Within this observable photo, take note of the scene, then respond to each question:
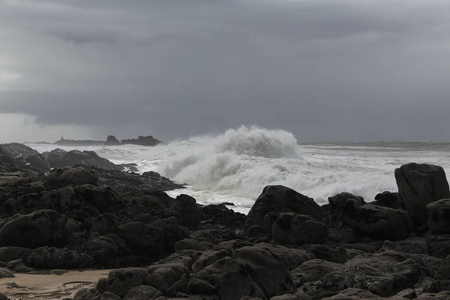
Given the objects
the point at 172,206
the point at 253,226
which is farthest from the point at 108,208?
the point at 253,226

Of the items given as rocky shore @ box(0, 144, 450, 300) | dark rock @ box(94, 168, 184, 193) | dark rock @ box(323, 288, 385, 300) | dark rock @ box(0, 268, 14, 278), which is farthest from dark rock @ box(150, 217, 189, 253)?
dark rock @ box(94, 168, 184, 193)

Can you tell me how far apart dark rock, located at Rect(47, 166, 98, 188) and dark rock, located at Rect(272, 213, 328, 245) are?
642 centimetres

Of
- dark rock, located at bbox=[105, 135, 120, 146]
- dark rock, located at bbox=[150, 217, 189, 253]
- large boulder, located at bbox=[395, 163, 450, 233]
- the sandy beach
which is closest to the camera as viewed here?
the sandy beach

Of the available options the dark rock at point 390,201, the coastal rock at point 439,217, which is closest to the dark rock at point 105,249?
the coastal rock at point 439,217

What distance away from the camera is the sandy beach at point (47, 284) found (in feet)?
32.2

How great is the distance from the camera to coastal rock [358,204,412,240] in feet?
45.4

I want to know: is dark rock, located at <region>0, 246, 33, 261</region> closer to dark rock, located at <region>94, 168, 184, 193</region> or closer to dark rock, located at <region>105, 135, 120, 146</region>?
dark rock, located at <region>94, 168, 184, 193</region>

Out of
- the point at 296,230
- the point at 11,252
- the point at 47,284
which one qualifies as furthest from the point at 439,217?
the point at 11,252

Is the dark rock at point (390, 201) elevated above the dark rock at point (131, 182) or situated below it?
above

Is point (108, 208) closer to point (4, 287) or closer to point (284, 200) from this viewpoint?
point (284, 200)

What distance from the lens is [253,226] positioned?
14680 millimetres

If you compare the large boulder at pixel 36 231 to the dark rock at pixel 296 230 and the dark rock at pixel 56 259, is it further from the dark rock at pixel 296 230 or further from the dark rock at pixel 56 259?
the dark rock at pixel 296 230

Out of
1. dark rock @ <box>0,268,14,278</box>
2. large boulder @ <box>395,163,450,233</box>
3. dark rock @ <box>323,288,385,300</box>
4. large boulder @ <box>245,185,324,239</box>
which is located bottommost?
dark rock @ <box>0,268,14,278</box>

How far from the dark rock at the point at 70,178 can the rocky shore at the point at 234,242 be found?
0.11 feet
